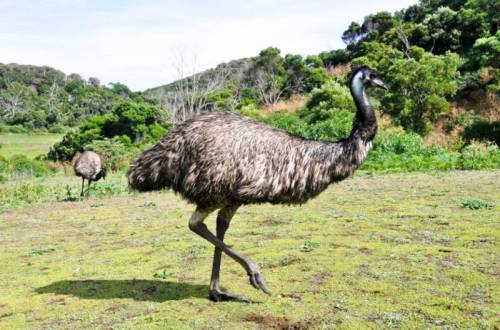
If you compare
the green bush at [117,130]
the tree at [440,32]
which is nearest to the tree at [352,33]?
the tree at [440,32]

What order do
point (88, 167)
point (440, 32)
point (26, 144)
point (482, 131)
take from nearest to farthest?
point (88, 167), point (482, 131), point (440, 32), point (26, 144)

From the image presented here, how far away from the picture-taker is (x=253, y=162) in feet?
15.6

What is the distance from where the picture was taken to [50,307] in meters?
5.37

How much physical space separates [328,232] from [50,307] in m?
4.03

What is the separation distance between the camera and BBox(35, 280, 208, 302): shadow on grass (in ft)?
18.0

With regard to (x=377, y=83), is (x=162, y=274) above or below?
below

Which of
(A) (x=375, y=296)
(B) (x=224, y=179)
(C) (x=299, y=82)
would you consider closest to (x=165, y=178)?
(B) (x=224, y=179)

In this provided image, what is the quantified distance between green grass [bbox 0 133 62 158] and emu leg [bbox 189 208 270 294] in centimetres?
3389

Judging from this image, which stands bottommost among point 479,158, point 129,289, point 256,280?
point 129,289

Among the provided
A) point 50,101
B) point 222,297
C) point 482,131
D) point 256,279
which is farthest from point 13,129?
point 256,279

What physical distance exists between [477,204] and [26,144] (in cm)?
4160

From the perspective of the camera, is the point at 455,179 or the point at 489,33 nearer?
the point at 455,179

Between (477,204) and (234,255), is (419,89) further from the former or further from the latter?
(234,255)

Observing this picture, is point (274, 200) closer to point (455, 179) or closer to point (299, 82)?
point (455, 179)
